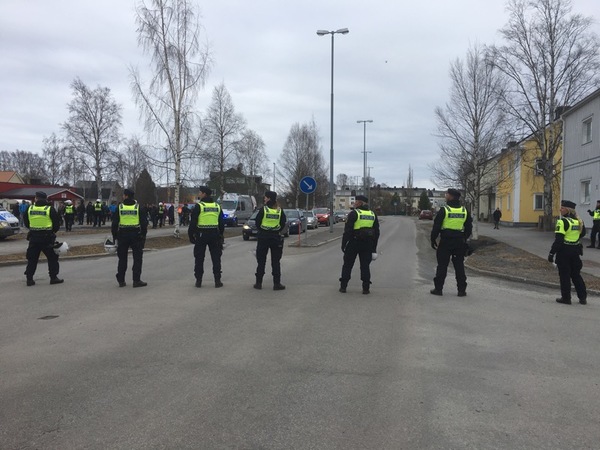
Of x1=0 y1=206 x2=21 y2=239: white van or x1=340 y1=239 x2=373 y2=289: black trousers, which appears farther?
x1=0 y1=206 x2=21 y2=239: white van

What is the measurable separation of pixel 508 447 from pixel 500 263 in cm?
1104

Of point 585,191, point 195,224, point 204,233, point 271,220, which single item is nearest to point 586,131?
point 585,191

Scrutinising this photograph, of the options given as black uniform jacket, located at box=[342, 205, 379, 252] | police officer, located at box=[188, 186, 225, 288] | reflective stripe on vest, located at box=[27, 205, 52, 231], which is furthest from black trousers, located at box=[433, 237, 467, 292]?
reflective stripe on vest, located at box=[27, 205, 52, 231]

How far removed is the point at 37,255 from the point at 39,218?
2.35 ft

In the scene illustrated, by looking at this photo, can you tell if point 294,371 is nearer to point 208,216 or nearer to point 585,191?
point 208,216

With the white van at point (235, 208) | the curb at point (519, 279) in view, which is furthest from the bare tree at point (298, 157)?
the curb at point (519, 279)

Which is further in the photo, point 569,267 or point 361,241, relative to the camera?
point 361,241

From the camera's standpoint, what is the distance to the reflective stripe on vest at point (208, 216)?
30.1 ft

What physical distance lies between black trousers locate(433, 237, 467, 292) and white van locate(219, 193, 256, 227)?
2604 centimetres

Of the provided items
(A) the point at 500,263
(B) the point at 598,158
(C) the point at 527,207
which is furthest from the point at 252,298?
(C) the point at 527,207

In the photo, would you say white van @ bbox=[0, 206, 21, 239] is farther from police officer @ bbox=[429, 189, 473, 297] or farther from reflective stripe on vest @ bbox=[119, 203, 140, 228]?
police officer @ bbox=[429, 189, 473, 297]

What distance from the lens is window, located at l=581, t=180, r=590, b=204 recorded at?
76.1 ft

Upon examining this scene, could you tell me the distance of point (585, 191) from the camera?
2352 centimetres

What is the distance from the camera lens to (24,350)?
205 inches
